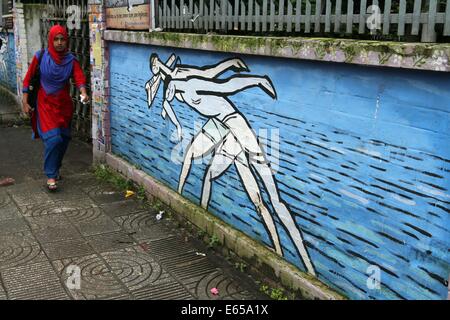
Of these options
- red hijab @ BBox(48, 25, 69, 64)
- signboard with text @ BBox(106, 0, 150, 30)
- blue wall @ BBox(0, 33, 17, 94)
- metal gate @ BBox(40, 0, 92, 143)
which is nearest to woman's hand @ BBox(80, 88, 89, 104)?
red hijab @ BBox(48, 25, 69, 64)

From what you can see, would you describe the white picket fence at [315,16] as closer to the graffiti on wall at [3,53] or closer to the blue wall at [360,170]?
the blue wall at [360,170]

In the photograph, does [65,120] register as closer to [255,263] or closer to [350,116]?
[255,263]

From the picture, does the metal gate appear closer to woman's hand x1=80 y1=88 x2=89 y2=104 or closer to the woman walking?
the woman walking

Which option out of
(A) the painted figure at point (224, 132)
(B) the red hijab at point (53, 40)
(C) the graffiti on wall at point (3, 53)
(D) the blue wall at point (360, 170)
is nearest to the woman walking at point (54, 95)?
(B) the red hijab at point (53, 40)

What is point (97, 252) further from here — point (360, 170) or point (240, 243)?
point (360, 170)

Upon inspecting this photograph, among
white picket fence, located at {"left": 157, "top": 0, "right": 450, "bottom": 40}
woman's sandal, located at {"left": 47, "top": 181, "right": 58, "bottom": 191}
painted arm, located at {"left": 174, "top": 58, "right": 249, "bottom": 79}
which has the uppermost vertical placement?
white picket fence, located at {"left": 157, "top": 0, "right": 450, "bottom": 40}

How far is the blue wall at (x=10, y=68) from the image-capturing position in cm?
1073

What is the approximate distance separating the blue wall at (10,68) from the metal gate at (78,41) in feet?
7.34

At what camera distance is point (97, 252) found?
4254mm

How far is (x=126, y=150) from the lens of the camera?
6.08 meters

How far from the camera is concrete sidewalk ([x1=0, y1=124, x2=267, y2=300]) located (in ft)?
12.0

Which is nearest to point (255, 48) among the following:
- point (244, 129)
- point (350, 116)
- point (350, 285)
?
point (244, 129)

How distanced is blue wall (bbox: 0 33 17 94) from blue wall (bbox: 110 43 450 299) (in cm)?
804
